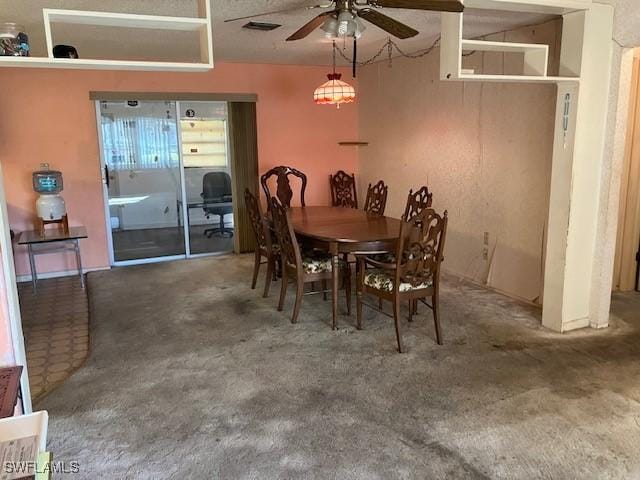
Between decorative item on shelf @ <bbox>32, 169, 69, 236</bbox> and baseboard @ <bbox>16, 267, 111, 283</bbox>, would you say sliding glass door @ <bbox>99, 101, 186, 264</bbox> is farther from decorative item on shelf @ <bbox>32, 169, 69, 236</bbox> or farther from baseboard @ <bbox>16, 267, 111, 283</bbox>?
decorative item on shelf @ <bbox>32, 169, 69, 236</bbox>

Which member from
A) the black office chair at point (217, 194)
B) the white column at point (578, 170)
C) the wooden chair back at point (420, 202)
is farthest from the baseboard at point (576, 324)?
the black office chair at point (217, 194)

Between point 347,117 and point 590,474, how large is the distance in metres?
5.39

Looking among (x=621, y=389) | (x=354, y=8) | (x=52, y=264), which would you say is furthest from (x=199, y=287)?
(x=621, y=389)

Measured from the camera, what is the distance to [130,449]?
8.16 ft

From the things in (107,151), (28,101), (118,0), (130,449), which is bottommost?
(130,449)

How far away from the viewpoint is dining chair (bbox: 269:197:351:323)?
3.96 meters

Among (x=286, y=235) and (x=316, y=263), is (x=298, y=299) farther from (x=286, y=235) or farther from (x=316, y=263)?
(x=286, y=235)

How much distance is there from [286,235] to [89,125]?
2.95 metres

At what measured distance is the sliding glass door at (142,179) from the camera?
595 cm

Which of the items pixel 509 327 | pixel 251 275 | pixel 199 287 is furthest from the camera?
pixel 251 275

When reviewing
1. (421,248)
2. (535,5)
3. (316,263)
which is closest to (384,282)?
(421,248)

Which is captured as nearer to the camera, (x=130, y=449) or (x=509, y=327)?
(x=130, y=449)

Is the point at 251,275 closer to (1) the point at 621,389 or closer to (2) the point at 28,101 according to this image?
(2) the point at 28,101

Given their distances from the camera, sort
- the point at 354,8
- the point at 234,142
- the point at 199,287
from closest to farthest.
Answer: the point at 354,8 < the point at 199,287 < the point at 234,142
